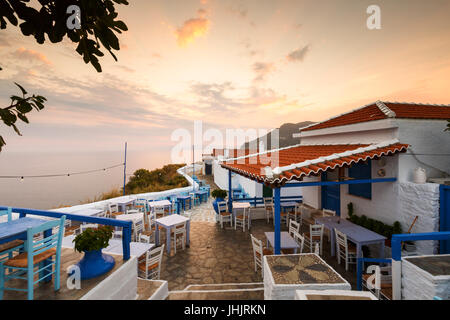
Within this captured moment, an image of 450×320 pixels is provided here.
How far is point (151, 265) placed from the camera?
4699 mm

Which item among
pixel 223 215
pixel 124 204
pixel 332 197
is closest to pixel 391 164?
pixel 332 197

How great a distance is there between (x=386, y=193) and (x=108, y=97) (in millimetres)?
17605

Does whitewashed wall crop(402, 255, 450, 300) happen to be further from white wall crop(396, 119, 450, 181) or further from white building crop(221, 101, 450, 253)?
white wall crop(396, 119, 450, 181)

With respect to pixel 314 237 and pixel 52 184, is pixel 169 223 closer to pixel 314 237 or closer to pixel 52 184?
pixel 314 237

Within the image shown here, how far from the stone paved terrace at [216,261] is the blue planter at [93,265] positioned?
2.10m

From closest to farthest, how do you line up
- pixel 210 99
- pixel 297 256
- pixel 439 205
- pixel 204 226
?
pixel 297 256, pixel 439 205, pixel 204 226, pixel 210 99

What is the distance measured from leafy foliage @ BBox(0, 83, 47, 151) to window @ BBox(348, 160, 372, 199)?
9058 millimetres

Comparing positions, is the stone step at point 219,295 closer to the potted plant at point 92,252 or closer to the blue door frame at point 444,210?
the potted plant at point 92,252

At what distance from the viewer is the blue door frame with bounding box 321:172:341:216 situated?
28.4 ft

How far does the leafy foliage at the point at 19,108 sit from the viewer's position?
2.11m

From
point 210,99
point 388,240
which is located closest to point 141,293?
point 388,240
